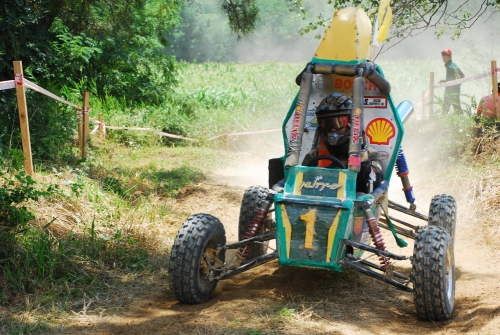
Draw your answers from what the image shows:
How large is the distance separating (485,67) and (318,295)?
19326 mm

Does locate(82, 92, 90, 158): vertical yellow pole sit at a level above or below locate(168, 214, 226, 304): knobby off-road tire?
above

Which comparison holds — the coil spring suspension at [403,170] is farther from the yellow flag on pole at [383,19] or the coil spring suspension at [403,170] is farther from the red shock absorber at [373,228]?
the red shock absorber at [373,228]

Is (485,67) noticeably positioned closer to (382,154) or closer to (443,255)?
(382,154)

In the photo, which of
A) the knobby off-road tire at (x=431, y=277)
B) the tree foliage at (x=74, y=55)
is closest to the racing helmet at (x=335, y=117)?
the knobby off-road tire at (x=431, y=277)

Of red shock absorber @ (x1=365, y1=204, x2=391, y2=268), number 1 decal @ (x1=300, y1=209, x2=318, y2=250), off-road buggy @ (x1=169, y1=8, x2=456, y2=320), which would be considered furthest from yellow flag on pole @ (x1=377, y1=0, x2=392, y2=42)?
number 1 decal @ (x1=300, y1=209, x2=318, y2=250)

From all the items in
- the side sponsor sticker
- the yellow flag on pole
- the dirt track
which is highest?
the yellow flag on pole

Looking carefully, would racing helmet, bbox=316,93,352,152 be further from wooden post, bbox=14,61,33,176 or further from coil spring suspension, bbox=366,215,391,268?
wooden post, bbox=14,61,33,176

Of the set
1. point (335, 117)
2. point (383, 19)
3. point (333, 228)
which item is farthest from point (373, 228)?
point (383, 19)

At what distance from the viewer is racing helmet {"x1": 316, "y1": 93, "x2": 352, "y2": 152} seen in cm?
590

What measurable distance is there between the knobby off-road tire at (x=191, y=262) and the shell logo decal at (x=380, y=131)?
1.99 meters

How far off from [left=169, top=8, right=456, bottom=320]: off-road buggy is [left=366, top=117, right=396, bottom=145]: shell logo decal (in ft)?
0.11

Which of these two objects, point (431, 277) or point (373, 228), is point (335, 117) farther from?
point (431, 277)

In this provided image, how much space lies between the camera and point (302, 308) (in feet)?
16.6

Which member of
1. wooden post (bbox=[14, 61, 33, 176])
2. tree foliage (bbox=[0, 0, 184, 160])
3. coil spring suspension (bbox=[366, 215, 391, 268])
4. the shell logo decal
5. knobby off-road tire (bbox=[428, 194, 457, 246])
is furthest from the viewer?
tree foliage (bbox=[0, 0, 184, 160])
